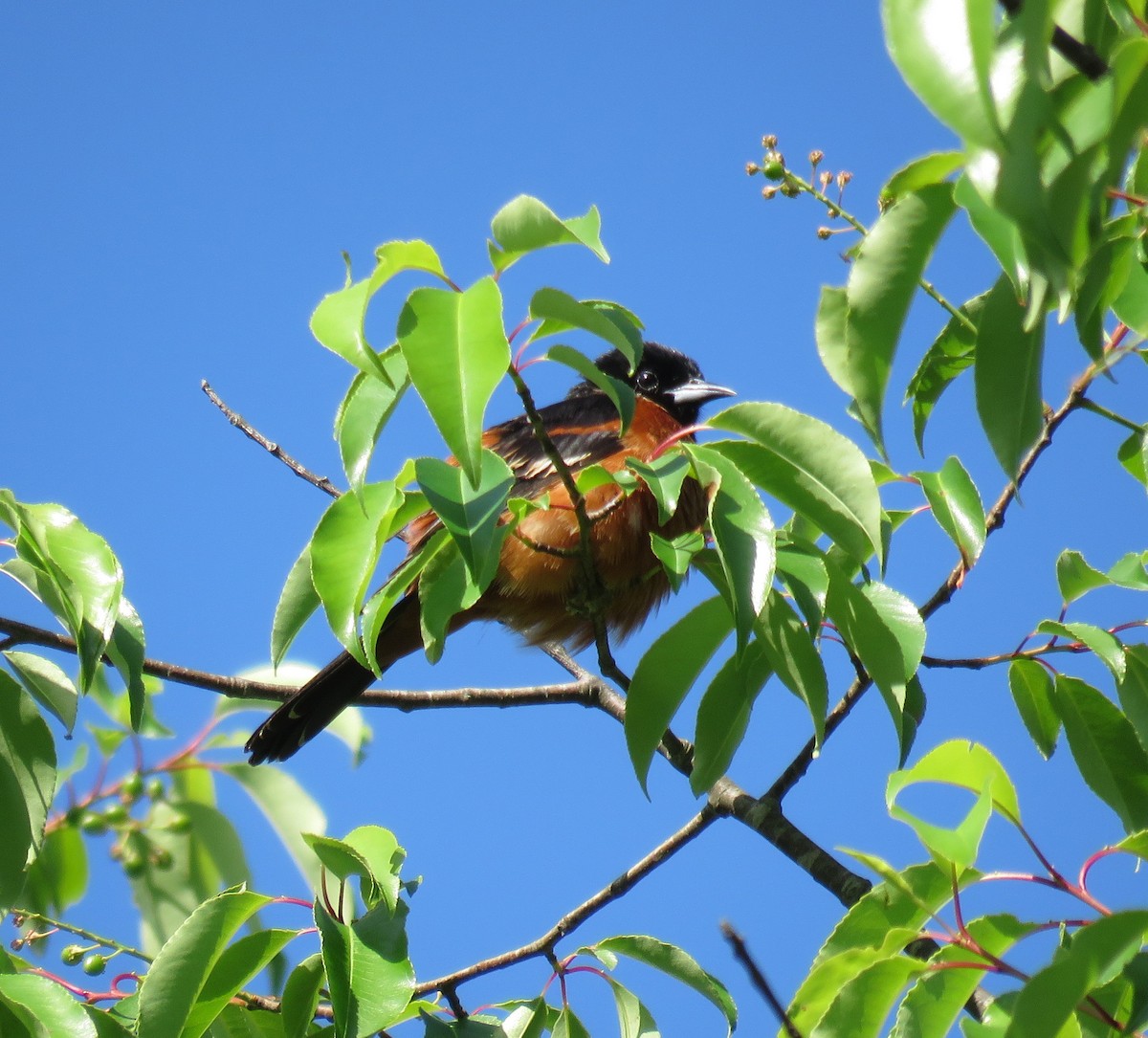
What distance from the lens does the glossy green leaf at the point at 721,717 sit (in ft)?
6.45

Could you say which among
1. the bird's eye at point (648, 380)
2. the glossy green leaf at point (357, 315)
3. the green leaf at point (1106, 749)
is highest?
the bird's eye at point (648, 380)

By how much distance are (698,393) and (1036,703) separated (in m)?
2.65

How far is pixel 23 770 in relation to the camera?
190 cm

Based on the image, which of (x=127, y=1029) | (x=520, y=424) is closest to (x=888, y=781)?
(x=127, y=1029)

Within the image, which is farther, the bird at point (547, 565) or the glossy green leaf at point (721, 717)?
the bird at point (547, 565)

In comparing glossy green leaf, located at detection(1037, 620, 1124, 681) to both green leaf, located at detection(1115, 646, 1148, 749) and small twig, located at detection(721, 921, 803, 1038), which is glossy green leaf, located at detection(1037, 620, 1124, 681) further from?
small twig, located at detection(721, 921, 803, 1038)

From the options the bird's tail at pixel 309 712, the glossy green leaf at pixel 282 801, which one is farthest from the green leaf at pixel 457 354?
the bird's tail at pixel 309 712

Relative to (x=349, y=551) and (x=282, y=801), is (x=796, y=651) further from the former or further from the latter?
(x=282, y=801)

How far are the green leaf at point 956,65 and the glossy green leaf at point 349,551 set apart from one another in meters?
0.89

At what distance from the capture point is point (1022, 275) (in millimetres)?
1184

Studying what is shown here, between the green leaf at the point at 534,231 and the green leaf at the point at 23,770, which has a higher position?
the green leaf at the point at 534,231

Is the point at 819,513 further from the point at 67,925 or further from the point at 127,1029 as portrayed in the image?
the point at 67,925

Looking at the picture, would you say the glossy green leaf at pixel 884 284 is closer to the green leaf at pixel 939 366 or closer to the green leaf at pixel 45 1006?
the green leaf at pixel 939 366

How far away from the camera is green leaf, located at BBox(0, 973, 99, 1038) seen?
1604mm
